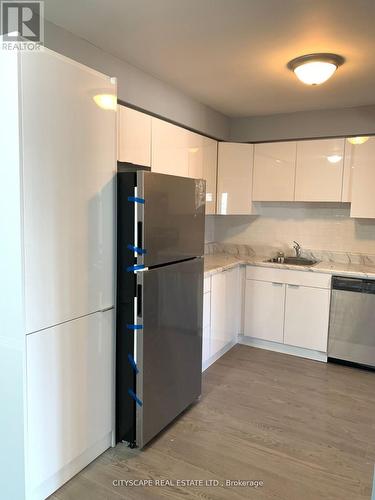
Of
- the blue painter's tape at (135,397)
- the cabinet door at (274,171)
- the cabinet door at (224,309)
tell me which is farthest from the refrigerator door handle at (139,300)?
the cabinet door at (274,171)

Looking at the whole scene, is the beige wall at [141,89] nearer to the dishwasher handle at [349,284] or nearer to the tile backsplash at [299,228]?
the tile backsplash at [299,228]

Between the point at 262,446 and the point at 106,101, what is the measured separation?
2.25 m

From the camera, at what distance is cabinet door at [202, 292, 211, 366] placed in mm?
3230

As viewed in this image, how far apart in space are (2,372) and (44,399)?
23 centimetres

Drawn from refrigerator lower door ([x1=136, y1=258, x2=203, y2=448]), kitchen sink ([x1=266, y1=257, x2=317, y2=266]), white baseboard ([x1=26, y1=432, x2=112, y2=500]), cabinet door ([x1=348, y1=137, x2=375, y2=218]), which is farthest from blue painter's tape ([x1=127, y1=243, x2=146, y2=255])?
cabinet door ([x1=348, y1=137, x2=375, y2=218])

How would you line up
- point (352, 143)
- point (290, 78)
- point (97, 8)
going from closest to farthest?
point (97, 8) → point (290, 78) → point (352, 143)

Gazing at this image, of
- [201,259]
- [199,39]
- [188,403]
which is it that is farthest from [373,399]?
[199,39]

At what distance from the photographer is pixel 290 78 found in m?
2.89

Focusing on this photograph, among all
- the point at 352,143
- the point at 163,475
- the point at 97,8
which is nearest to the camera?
the point at 97,8

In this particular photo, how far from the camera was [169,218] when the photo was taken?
229 cm

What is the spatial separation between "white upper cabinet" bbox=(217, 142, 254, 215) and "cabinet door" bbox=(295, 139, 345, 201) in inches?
21.1

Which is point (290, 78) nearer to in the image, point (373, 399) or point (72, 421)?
point (373, 399)

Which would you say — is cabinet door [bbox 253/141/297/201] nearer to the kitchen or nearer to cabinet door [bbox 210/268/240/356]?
the kitchen

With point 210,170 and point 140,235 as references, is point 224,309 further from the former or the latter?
point 140,235
